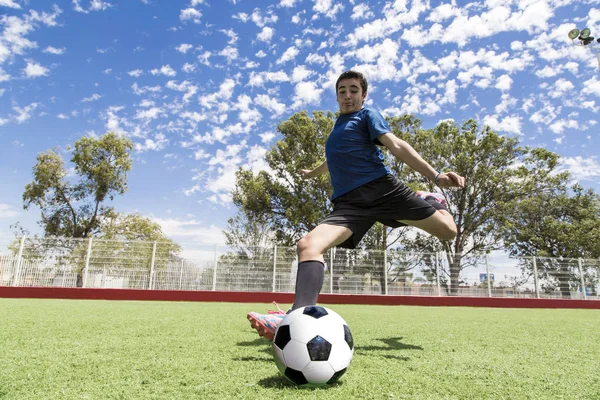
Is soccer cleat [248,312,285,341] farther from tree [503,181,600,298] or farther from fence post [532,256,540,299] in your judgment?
tree [503,181,600,298]

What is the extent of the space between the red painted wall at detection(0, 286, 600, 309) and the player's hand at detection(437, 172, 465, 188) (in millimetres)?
9724

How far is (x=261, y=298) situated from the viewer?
479 inches

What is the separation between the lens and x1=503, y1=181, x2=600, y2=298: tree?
22.1m

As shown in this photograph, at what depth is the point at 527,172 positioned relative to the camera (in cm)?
2414

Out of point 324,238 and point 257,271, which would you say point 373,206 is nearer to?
point 324,238

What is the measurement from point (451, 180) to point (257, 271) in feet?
34.9

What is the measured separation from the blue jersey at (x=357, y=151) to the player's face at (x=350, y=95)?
75 mm

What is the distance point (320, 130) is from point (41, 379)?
73.8 feet

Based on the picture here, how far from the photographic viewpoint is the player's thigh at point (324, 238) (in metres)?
2.35

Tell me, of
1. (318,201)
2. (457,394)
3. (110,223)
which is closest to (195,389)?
(457,394)

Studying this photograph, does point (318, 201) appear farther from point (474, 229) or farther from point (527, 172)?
point (527, 172)

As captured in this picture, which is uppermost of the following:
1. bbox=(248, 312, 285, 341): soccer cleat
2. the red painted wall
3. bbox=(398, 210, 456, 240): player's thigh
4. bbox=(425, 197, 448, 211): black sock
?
bbox=(425, 197, 448, 211): black sock

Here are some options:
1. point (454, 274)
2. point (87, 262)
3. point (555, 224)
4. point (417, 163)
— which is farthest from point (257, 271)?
point (555, 224)

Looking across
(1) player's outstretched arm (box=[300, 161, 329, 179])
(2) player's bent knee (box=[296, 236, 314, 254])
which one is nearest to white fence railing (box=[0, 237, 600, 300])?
(1) player's outstretched arm (box=[300, 161, 329, 179])
